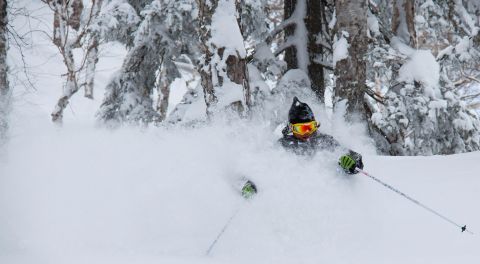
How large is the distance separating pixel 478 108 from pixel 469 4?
51.8 ft

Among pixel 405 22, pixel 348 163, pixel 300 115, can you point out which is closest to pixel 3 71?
pixel 300 115

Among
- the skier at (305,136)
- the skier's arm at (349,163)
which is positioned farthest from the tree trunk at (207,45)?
the skier's arm at (349,163)

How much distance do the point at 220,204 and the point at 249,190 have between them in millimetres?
639

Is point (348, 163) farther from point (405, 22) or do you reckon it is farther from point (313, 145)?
point (405, 22)

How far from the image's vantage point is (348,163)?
5.41 meters

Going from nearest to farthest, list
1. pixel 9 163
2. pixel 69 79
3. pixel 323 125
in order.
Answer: pixel 9 163
pixel 323 125
pixel 69 79

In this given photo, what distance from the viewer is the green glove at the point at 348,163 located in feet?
17.7

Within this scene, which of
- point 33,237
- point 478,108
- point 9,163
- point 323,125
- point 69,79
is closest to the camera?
point 33,237

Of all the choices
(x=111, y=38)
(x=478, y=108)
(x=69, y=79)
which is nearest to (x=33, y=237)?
(x=111, y=38)

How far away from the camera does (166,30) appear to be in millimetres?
9844

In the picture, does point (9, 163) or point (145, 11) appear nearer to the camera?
point (9, 163)

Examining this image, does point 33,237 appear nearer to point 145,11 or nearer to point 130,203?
point 130,203

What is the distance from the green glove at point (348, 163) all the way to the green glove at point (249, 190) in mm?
1037

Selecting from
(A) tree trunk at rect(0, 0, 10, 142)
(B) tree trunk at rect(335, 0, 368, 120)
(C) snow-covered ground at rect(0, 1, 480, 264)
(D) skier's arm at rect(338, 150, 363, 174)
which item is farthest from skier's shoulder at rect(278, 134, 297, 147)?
(A) tree trunk at rect(0, 0, 10, 142)
